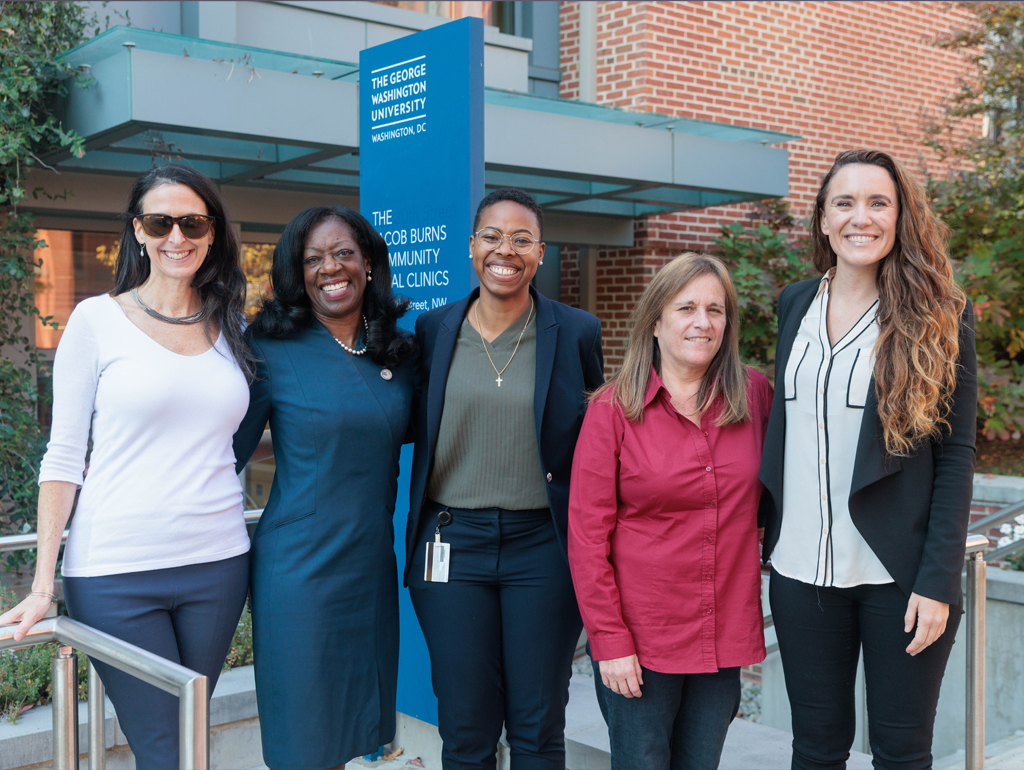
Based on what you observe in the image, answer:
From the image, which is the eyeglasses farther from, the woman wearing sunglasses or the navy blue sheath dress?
the woman wearing sunglasses

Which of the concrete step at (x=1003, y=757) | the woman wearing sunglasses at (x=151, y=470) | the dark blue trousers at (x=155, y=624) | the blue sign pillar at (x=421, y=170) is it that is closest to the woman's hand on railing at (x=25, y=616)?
the woman wearing sunglasses at (x=151, y=470)

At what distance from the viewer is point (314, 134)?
18.4 ft

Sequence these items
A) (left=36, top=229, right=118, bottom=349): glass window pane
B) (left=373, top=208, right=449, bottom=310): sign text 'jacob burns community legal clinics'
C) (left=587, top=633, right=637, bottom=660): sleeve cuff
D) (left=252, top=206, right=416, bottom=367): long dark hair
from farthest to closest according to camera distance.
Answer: (left=36, top=229, right=118, bottom=349): glass window pane → (left=373, top=208, right=449, bottom=310): sign text 'jacob burns community legal clinics' → (left=252, top=206, right=416, bottom=367): long dark hair → (left=587, top=633, right=637, bottom=660): sleeve cuff

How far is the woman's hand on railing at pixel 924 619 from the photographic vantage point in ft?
7.28

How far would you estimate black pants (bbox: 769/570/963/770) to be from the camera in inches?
90.5

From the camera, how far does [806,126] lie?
9.88 meters

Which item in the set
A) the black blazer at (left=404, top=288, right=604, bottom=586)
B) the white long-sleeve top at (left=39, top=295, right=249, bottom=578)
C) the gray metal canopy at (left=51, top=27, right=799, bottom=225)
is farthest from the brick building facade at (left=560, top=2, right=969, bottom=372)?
the white long-sleeve top at (left=39, top=295, right=249, bottom=578)

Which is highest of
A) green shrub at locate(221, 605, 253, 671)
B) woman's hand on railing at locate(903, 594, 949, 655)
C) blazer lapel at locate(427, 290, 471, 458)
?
blazer lapel at locate(427, 290, 471, 458)

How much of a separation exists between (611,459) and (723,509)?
31cm

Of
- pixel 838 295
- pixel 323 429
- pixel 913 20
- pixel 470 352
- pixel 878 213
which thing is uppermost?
pixel 913 20

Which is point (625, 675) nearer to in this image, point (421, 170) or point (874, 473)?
point (874, 473)

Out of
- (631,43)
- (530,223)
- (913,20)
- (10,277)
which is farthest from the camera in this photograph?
(913,20)

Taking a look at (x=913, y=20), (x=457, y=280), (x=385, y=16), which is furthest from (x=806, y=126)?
(x=457, y=280)

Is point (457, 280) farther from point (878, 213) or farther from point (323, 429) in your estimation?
point (878, 213)
